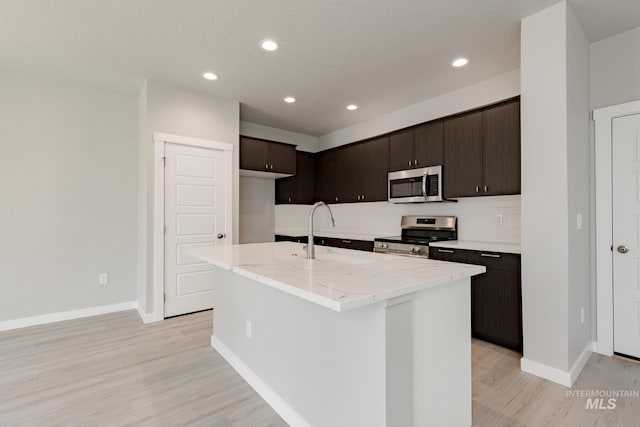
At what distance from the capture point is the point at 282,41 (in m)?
2.62

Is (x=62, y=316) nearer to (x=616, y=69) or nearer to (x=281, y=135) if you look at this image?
(x=281, y=135)

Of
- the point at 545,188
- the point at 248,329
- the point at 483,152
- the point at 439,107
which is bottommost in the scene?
the point at 248,329

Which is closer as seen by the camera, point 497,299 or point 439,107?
point 497,299

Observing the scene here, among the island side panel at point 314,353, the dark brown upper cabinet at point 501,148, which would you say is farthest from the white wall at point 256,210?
the dark brown upper cabinet at point 501,148

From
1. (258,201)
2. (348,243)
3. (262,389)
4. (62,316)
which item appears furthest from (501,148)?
(62,316)

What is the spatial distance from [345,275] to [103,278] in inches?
142

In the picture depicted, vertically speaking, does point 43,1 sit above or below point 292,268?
above

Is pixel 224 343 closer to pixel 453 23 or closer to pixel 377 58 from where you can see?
pixel 377 58

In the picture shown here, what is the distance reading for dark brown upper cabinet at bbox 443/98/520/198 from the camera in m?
2.87

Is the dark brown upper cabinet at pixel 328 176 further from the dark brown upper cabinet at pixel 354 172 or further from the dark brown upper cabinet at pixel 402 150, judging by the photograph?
the dark brown upper cabinet at pixel 402 150

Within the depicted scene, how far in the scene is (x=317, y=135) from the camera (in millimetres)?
5797

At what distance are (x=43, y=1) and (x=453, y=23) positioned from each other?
299 cm

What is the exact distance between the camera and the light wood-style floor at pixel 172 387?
180 cm

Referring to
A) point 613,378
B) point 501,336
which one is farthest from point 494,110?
point 613,378
